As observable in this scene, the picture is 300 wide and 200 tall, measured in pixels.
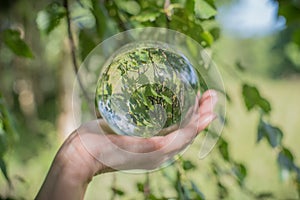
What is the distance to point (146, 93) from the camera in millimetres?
758

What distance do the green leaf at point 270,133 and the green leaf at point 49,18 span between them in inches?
17.2

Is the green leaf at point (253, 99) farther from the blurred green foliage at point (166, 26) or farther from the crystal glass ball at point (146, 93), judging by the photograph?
the crystal glass ball at point (146, 93)

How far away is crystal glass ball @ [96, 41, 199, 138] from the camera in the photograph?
2.49 feet

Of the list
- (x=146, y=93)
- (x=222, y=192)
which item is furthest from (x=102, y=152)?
(x=222, y=192)

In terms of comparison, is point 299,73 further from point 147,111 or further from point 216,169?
point 147,111

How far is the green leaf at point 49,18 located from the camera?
1.21 metres

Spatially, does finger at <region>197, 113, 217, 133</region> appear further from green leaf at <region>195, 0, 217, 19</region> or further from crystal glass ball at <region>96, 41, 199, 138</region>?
green leaf at <region>195, 0, 217, 19</region>

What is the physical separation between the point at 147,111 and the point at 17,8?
2144 mm

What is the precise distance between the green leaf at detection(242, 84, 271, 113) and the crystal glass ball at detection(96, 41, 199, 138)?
309 millimetres

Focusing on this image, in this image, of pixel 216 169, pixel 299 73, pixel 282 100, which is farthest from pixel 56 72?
pixel 299 73

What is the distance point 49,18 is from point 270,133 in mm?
487

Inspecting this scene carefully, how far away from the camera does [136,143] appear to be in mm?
786

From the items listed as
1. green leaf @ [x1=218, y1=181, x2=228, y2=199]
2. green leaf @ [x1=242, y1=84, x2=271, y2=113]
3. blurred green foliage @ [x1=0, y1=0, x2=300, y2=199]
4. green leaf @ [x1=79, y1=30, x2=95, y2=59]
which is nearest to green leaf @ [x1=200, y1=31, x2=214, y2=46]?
blurred green foliage @ [x1=0, y1=0, x2=300, y2=199]

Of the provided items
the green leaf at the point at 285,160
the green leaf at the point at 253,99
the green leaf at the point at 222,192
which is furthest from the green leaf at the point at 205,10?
the green leaf at the point at 222,192
